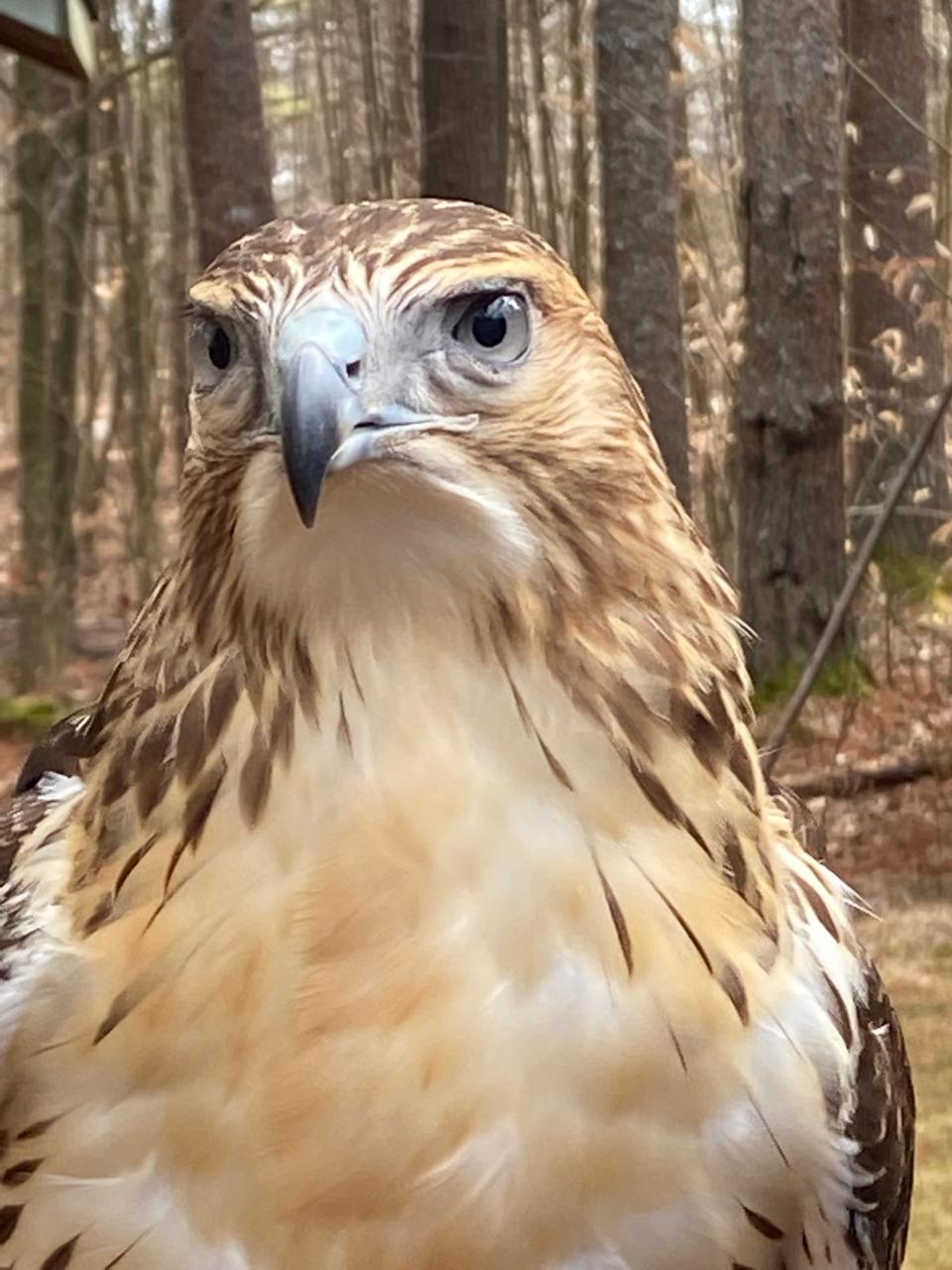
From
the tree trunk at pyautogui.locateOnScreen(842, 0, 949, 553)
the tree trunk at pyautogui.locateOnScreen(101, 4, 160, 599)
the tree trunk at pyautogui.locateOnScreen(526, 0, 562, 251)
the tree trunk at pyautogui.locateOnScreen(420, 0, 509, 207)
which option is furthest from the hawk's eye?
the tree trunk at pyautogui.locateOnScreen(101, 4, 160, 599)

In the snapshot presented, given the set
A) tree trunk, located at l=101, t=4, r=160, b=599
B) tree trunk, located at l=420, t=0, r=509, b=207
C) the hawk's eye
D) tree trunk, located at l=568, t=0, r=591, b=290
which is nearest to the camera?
the hawk's eye

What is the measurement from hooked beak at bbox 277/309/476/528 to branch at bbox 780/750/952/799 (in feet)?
14.2

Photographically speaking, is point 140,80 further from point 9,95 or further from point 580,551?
point 580,551

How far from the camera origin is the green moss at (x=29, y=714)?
27.0 feet

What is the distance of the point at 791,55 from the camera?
16.8ft

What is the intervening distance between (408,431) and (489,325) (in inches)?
6.1

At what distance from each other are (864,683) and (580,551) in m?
4.65

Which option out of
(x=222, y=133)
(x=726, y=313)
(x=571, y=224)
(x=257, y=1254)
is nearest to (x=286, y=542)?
(x=257, y=1254)

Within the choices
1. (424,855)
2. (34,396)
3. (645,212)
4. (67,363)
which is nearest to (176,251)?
(67,363)

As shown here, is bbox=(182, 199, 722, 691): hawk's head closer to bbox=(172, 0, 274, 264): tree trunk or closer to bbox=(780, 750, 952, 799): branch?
bbox=(172, 0, 274, 264): tree trunk

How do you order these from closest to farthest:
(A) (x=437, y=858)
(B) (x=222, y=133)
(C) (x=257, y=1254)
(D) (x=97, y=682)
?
1. (A) (x=437, y=858)
2. (C) (x=257, y=1254)
3. (B) (x=222, y=133)
4. (D) (x=97, y=682)

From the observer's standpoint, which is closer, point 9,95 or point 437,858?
point 437,858

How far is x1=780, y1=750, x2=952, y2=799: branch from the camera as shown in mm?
5609

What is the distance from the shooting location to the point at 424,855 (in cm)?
157
